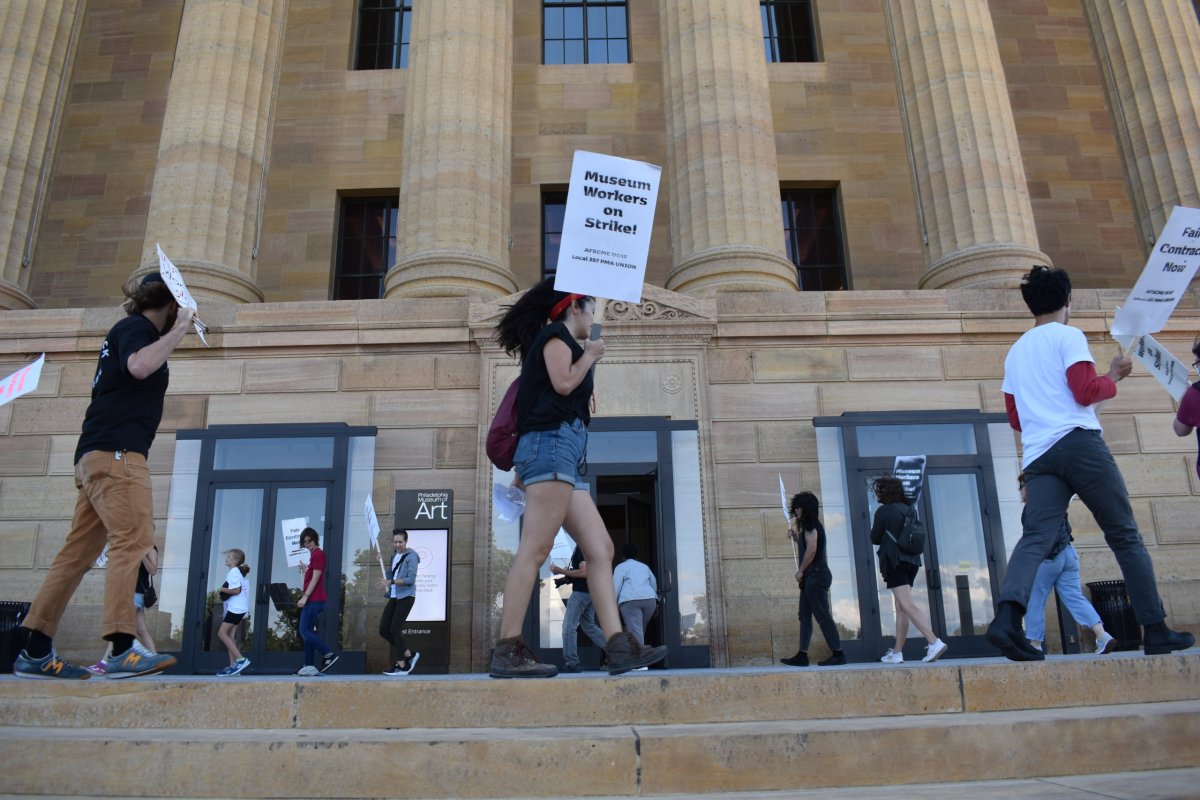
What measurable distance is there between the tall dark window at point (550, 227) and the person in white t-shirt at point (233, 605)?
955 cm

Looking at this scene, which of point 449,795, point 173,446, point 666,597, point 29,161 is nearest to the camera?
point 449,795

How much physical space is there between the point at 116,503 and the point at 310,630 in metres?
6.63

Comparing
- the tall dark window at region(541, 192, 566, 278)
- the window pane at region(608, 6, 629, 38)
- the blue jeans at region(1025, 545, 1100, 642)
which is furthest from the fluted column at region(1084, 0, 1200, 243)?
the tall dark window at region(541, 192, 566, 278)

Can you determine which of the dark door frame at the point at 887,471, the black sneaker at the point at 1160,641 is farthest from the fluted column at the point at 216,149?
the black sneaker at the point at 1160,641

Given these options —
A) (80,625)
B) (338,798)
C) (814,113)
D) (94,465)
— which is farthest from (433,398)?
(814,113)

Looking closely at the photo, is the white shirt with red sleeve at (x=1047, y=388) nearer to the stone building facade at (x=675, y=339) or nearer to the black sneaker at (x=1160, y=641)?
the black sneaker at (x=1160, y=641)

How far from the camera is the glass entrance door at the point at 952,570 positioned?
12820mm

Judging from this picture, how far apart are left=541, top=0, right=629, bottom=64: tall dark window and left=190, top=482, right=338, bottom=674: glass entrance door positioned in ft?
42.6

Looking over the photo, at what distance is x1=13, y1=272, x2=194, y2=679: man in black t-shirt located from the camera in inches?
218

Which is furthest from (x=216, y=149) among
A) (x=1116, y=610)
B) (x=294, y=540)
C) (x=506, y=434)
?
(x=1116, y=610)

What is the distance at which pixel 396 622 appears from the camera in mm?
11695

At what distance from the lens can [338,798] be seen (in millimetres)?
4008

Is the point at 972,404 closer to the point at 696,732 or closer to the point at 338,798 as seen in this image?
the point at 696,732

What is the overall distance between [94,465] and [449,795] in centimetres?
321
